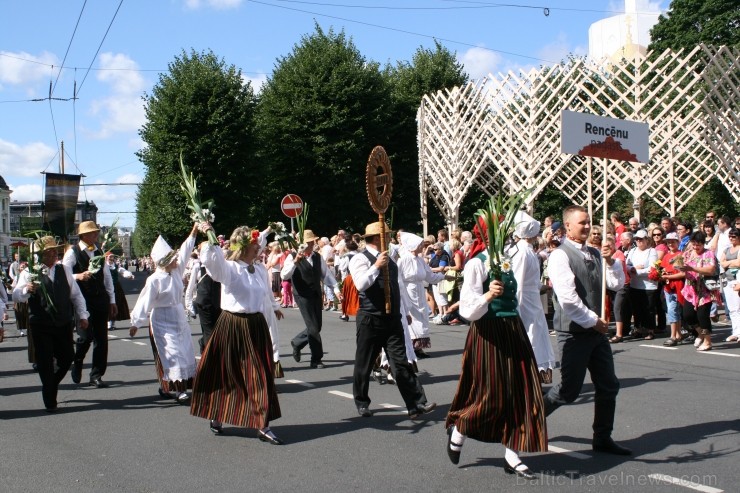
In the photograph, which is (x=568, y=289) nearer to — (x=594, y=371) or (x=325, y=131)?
(x=594, y=371)

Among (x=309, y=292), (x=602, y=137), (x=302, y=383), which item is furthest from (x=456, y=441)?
(x=602, y=137)

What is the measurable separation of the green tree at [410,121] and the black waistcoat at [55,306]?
2759 cm

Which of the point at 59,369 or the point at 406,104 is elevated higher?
the point at 406,104

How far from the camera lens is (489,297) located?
5.68 m

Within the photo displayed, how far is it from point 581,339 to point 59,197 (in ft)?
104

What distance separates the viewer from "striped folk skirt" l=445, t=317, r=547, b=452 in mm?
5547

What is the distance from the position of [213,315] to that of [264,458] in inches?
152

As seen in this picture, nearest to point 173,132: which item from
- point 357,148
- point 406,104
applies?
point 357,148

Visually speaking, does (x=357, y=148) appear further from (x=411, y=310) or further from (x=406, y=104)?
(x=411, y=310)

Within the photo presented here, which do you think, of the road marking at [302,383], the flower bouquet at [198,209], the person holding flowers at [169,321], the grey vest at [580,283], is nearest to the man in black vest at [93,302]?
the person holding flowers at [169,321]

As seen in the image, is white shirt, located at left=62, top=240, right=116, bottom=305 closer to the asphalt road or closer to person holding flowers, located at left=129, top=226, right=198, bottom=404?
the asphalt road

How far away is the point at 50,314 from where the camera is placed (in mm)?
8672

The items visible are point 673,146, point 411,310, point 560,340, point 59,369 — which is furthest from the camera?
point 673,146

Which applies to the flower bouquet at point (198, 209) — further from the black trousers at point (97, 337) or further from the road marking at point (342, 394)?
the black trousers at point (97, 337)
